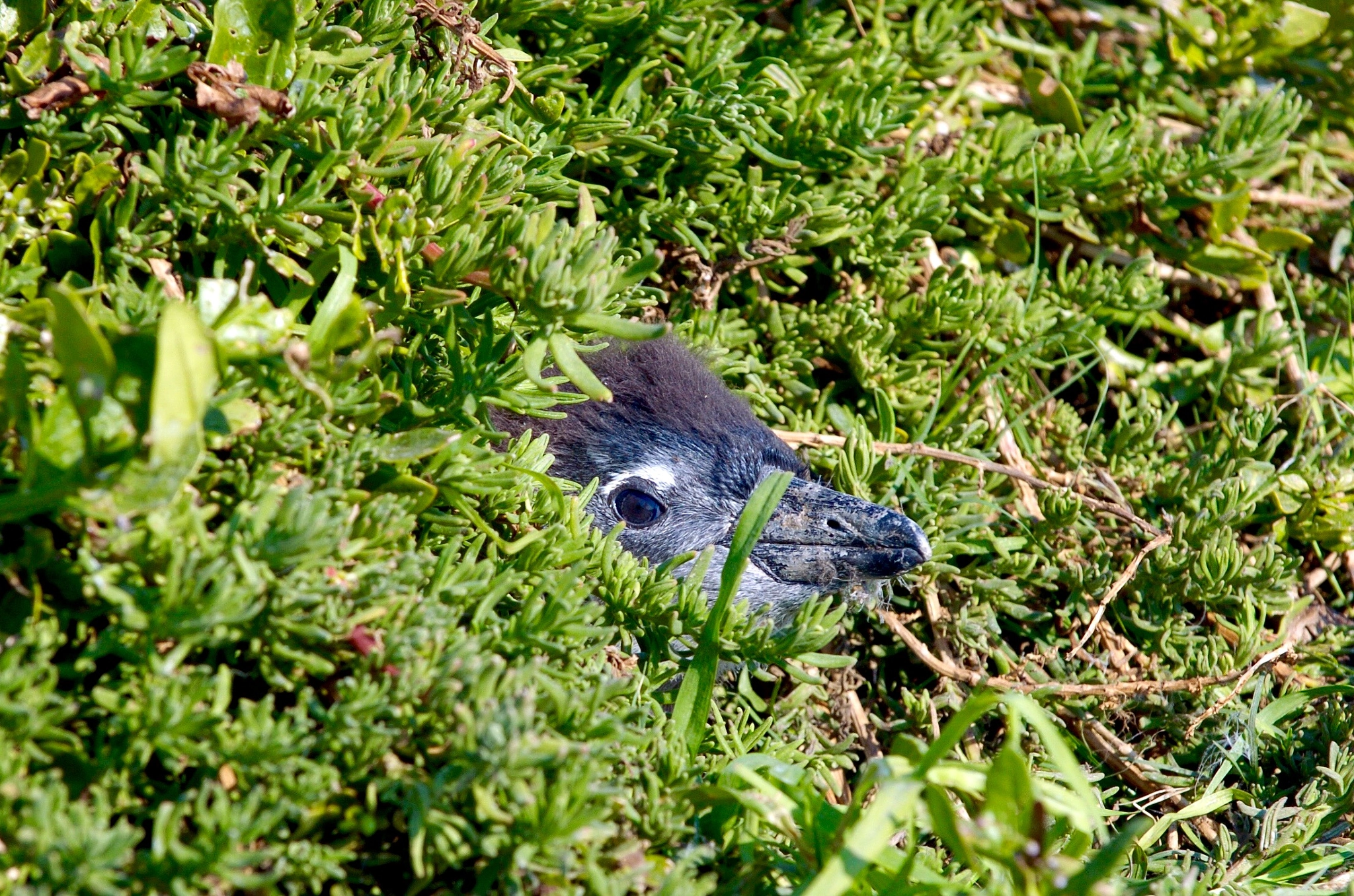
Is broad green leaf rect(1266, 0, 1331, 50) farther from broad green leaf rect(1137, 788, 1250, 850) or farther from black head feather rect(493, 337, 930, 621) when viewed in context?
broad green leaf rect(1137, 788, 1250, 850)

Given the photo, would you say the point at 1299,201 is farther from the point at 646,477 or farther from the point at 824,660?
the point at 824,660

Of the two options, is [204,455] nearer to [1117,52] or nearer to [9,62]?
[9,62]

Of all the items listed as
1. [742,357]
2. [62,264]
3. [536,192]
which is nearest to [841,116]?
[742,357]

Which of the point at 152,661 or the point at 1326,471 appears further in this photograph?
the point at 1326,471

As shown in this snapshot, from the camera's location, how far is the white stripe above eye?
2943 mm

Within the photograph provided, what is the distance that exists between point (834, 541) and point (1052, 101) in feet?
5.73

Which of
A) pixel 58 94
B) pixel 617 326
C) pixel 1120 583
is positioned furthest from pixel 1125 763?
pixel 58 94

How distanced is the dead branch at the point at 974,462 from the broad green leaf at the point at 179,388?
6.04 feet

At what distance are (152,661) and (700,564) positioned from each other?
1.05 meters

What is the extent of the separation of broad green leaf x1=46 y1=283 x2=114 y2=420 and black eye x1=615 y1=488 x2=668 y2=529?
1556mm

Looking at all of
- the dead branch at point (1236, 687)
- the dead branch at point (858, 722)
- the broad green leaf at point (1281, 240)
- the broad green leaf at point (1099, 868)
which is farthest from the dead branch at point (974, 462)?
the broad green leaf at point (1099, 868)

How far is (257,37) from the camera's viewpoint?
218cm

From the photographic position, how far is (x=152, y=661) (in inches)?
61.5

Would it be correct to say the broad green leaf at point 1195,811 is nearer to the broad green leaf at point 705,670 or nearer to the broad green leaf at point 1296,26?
the broad green leaf at point 705,670
